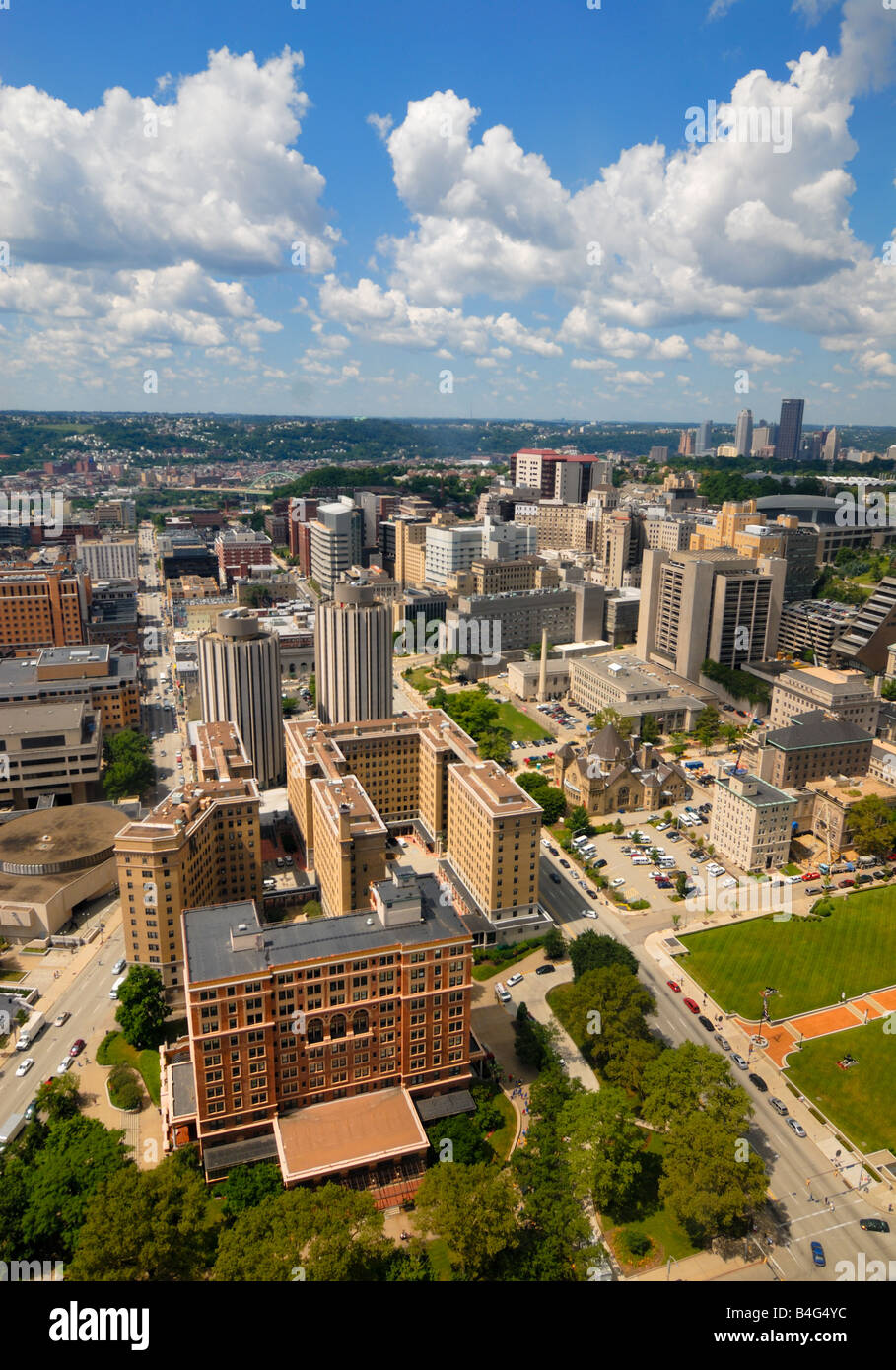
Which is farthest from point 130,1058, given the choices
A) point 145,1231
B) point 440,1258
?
point 440,1258

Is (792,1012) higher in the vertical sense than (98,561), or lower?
lower

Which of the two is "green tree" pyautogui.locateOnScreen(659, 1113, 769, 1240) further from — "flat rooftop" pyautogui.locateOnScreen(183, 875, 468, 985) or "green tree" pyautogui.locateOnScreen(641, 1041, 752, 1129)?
"flat rooftop" pyautogui.locateOnScreen(183, 875, 468, 985)

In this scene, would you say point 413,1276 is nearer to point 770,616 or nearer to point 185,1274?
point 185,1274

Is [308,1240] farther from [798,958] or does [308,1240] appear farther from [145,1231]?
[798,958]

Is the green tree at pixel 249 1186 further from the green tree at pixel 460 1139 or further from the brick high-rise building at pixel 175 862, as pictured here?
the brick high-rise building at pixel 175 862
